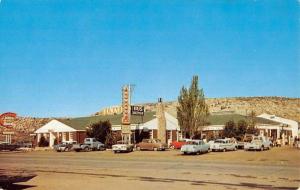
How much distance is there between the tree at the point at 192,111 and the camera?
56969 mm

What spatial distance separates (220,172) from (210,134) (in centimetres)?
4207

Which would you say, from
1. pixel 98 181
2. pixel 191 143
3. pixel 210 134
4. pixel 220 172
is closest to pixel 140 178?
pixel 98 181

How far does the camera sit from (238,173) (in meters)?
22.0

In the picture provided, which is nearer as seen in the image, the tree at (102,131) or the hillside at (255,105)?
the tree at (102,131)

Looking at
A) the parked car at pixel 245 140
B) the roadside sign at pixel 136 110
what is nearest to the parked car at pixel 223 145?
the parked car at pixel 245 140

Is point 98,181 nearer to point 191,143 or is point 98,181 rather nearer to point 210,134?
point 191,143

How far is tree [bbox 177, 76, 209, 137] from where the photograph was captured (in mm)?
56969

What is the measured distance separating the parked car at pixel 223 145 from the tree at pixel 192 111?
10.9 m

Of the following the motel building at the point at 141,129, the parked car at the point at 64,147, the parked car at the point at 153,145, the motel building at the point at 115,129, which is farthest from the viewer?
the motel building at the point at 141,129

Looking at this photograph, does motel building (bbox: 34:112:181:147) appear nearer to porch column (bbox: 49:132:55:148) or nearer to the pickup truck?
porch column (bbox: 49:132:55:148)

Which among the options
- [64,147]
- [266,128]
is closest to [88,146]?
[64,147]

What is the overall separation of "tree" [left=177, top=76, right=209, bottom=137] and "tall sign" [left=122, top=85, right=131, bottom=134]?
7.33 m

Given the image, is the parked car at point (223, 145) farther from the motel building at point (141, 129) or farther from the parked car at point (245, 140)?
the motel building at point (141, 129)

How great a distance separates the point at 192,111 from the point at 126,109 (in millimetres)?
8788
